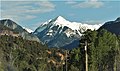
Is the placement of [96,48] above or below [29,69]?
above

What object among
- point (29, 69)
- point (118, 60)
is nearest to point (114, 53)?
point (118, 60)

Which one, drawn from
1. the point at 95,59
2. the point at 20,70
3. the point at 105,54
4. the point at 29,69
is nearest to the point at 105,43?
the point at 105,54

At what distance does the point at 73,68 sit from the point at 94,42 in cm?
882

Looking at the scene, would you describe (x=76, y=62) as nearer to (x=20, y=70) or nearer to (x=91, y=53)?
(x=91, y=53)

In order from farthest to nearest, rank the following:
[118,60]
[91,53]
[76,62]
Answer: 1. [118,60]
2. [76,62]
3. [91,53]

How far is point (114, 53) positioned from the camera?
147 m

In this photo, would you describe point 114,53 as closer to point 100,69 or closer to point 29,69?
point 100,69

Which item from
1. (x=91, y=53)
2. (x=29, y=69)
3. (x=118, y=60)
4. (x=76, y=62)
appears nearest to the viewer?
(x=91, y=53)

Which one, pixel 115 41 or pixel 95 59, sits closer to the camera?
pixel 95 59

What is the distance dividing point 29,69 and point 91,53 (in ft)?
193

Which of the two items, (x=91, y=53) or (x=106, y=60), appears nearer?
(x=91, y=53)

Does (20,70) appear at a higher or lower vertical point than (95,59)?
lower

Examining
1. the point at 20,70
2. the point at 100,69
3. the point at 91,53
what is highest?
the point at 91,53

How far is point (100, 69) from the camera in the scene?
143875mm
